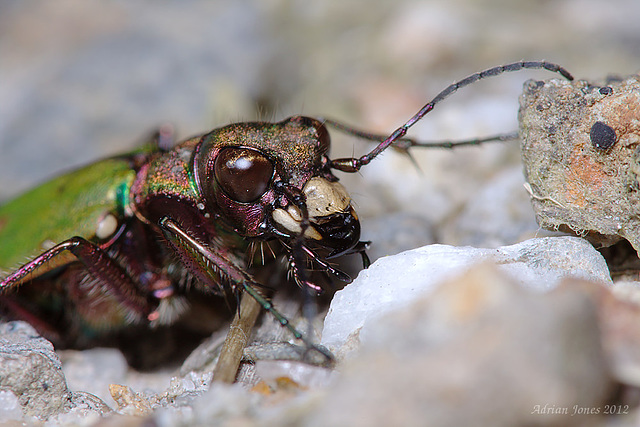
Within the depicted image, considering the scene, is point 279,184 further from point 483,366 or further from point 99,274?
point 483,366

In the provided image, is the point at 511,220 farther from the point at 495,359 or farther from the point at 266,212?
the point at 495,359

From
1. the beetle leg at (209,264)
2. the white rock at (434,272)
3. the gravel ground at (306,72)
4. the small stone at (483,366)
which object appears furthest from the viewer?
the gravel ground at (306,72)

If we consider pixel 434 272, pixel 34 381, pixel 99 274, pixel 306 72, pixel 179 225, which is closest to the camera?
pixel 434 272

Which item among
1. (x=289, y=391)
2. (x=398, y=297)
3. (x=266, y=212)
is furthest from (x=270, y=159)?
(x=289, y=391)

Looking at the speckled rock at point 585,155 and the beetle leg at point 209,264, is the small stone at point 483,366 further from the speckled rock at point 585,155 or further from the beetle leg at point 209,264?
the speckled rock at point 585,155

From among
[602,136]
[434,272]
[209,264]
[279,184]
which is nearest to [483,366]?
[434,272]

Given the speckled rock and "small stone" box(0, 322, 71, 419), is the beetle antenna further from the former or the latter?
"small stone" box(0, 322, 71, 419)

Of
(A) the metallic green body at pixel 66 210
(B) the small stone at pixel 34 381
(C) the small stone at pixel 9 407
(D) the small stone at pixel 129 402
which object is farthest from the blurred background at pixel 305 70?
(C) the small stone at pixel 9 407
